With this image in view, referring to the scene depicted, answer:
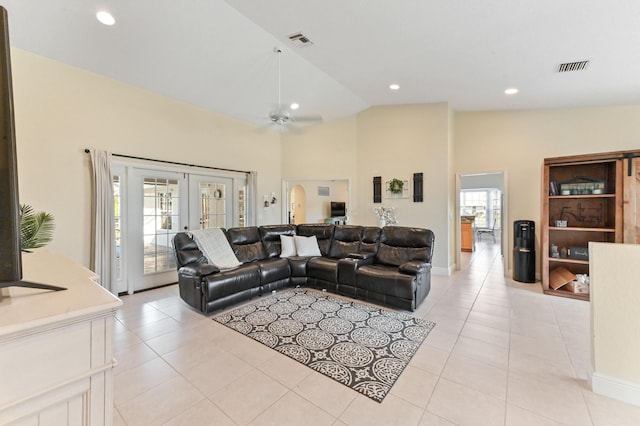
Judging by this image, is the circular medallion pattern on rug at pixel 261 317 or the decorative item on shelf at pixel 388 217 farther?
the decorative item on shelf at pixel 388 217

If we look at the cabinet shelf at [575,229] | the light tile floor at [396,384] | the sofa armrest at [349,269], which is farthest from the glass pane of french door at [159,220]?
the cabinet shelf at [575,229]

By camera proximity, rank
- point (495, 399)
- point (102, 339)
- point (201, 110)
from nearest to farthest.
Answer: point (102, 339) → point (495, 399) → point (201, 110)

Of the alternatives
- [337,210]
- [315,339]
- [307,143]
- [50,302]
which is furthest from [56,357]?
[337,210]

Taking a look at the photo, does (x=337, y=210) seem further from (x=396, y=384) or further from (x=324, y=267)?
(x=396, y=384)

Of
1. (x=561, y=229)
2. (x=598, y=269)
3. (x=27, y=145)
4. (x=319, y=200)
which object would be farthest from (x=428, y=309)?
(x=319, y=200)

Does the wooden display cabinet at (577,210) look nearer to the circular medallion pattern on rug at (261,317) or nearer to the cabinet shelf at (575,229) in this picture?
the cabinet shelf at (575,229)

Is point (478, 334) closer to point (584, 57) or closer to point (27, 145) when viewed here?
point (584, 57)

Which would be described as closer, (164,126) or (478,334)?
(478,334)

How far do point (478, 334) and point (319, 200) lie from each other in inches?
327

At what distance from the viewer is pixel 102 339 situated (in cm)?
90

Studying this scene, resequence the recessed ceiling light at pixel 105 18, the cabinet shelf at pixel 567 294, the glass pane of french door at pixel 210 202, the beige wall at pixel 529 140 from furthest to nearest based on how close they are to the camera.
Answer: the glass pane of french door at pixel 210 202
the beige wall at pixel 529 140
the cabinet shelf at pixel 567 294
the recessed ceiling light at pixel 105 18

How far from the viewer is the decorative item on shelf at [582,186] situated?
384 cm

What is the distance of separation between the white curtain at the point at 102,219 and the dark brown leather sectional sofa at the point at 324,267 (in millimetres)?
1035

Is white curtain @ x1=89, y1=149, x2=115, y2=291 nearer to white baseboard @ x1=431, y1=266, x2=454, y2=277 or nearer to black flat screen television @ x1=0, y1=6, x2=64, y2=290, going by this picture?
black flat screen television @ x1=0, y1=6, x2=64, y2=290
